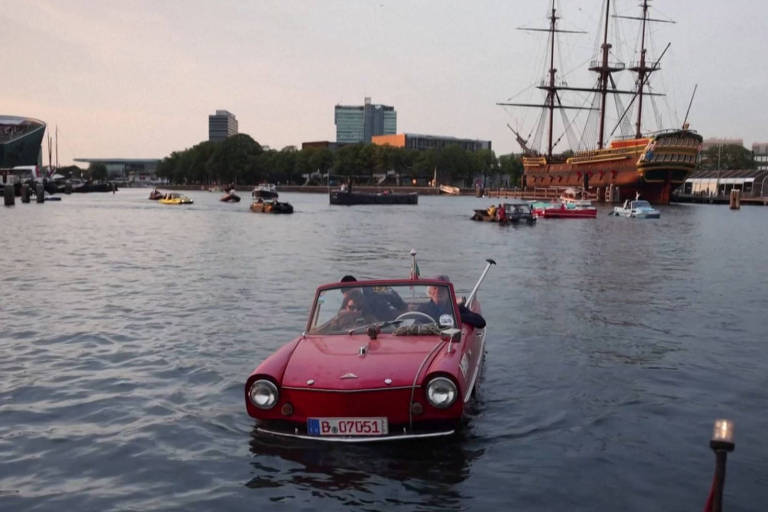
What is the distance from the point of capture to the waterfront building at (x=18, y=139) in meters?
162

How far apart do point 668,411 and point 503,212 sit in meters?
54.0

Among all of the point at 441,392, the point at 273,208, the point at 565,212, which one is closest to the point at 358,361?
the point at 441,392

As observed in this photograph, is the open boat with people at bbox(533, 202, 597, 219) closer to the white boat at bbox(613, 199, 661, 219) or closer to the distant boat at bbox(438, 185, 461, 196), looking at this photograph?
the white boat at bbox(613, 199, 661, 219)

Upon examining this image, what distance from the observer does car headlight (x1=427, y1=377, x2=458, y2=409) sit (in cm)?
783

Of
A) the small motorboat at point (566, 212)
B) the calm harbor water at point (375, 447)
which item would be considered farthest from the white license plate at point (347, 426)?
the small motorboat at point (566, 212)

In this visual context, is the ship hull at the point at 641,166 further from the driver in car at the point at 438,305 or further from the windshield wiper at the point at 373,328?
the windshield wiper at the point at 373,328

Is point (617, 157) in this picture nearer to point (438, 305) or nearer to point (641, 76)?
point (641, 76)

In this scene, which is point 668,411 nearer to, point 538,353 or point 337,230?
point 538,353

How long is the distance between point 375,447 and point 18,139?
17592cm

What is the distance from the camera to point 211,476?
26.0 ft

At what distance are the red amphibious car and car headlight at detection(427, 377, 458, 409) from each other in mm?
10

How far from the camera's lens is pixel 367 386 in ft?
25.4

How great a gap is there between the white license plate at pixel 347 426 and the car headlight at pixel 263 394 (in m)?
0.45

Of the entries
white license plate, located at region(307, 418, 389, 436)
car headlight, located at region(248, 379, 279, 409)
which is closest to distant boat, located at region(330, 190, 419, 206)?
car headlight, located at region(248, 379, 279, 409)
